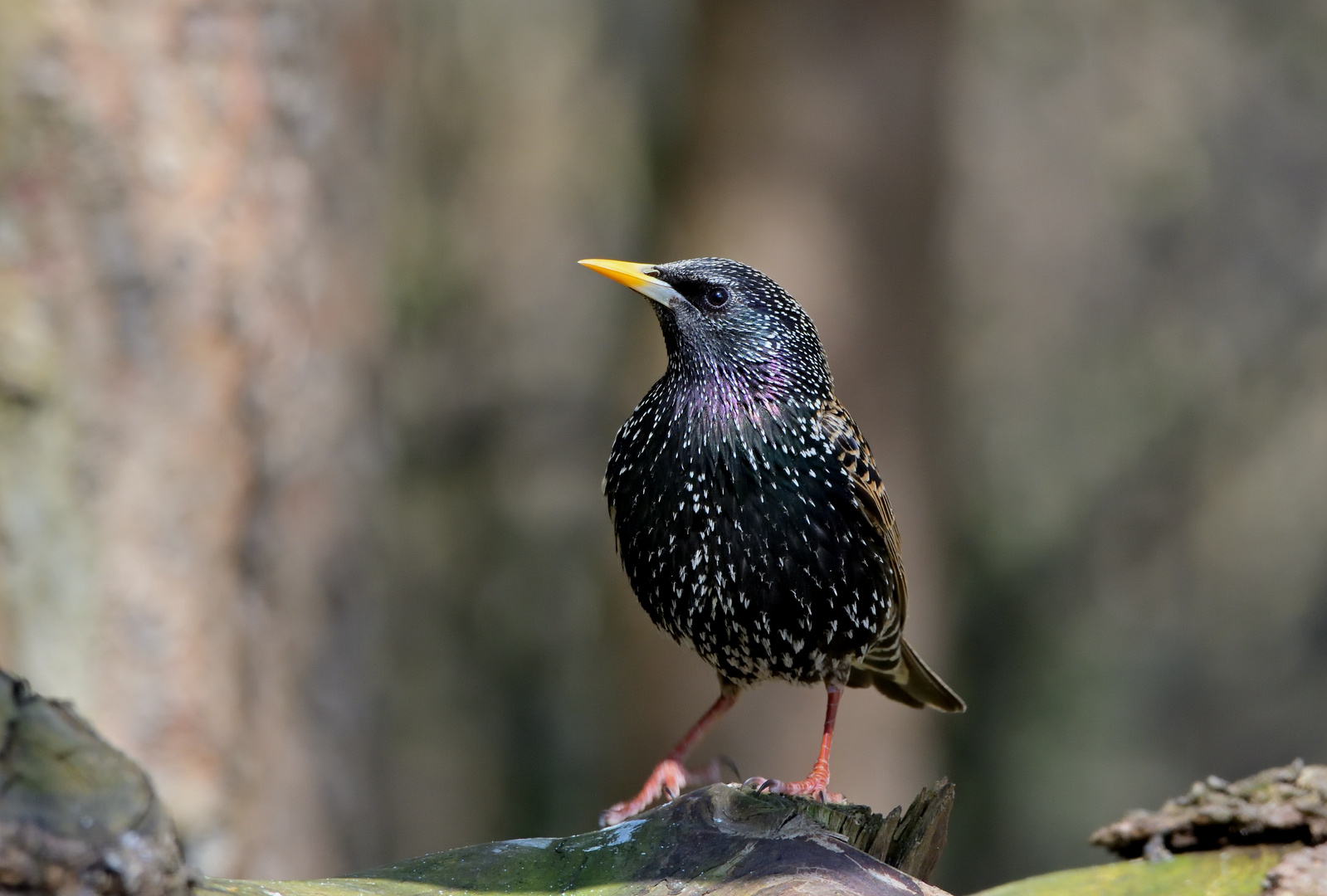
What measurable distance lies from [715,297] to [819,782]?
1560 mm

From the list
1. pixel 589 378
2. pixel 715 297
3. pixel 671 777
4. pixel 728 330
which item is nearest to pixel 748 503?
pixel 728 330

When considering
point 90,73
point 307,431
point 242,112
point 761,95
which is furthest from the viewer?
point 761,95

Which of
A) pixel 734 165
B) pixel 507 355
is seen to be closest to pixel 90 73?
pixel 734 165

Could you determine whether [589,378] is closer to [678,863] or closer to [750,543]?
[750,543]

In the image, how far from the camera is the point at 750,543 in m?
4.08

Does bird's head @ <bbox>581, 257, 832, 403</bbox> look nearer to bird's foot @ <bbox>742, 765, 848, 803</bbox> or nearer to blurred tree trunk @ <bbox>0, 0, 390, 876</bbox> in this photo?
bird's foot @ <bbox>742, 765, 848, 803</bbox>

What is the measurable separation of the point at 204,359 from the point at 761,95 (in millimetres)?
3215

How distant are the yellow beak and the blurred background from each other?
2.12 meters

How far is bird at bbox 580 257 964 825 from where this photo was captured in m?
4.12

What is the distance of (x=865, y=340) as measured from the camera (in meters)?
7.50

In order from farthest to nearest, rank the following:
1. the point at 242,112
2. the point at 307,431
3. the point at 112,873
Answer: the point at 307,431, the point at 242,112, the point at 112,873

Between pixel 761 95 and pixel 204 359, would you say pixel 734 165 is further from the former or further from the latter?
pixel 204 359

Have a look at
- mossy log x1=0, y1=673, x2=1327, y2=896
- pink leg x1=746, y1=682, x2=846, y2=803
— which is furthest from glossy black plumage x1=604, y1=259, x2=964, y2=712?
mossy log x1=0, y1=673, x2=1327, y2=896

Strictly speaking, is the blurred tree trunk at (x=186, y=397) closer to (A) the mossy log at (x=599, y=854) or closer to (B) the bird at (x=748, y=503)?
(B) the bird at (x=748, y=503)
